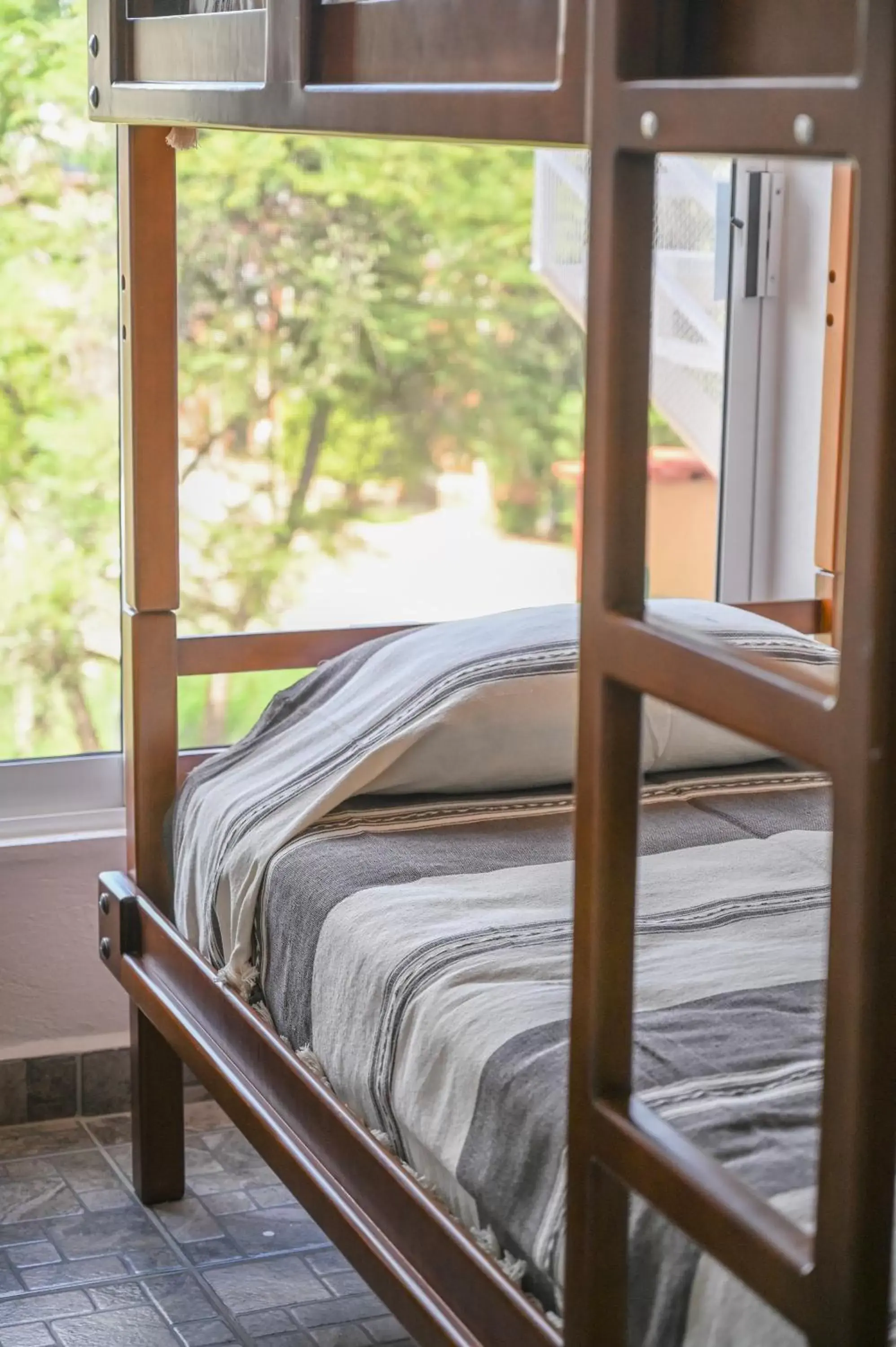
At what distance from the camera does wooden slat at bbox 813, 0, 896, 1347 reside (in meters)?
0.70

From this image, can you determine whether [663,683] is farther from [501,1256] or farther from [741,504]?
[741,504]

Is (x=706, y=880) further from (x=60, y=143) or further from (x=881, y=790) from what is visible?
(x=60, y=143)

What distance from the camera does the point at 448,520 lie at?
3.04 meters

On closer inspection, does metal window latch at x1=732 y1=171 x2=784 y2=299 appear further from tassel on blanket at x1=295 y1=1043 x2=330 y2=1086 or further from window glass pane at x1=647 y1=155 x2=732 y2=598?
tassel on blanket at x1=295 y1=1043 x2=330 y2=1086

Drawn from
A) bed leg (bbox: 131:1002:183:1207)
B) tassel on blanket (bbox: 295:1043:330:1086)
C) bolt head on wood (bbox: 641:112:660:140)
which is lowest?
bed leg (bbox: 131:1002:183:1207)

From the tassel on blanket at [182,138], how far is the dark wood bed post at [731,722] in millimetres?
1278

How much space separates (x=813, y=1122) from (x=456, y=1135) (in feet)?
1.01

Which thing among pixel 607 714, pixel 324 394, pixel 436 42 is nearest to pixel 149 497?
pixel 324 394

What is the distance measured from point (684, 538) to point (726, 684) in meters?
2.21

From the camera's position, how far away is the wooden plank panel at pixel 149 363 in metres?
2.10

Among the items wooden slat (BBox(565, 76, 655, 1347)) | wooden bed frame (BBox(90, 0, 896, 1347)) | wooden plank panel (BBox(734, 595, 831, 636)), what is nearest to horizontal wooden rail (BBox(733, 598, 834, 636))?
wooden plank panel (BBox(734, 595, 831, 636))

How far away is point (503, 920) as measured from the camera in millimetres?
1566

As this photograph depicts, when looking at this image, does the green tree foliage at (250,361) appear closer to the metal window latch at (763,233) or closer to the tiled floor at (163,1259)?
the metal window latch at (763,233)

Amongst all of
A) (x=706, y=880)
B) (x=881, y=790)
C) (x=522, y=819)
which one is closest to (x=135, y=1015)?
(x=522, y=819)
